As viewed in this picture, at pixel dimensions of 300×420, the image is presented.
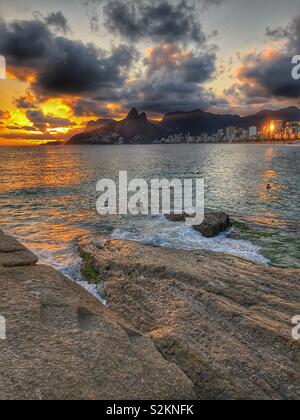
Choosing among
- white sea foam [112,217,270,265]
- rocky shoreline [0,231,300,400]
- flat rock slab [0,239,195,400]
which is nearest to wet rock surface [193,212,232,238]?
white sea foam [112,217,270,265]

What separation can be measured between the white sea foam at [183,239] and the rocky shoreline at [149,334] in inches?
193

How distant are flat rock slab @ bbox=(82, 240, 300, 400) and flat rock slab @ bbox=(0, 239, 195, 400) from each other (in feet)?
2.81

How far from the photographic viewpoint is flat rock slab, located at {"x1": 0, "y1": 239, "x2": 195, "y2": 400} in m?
5.89

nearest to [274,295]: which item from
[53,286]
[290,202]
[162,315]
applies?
[162,315]

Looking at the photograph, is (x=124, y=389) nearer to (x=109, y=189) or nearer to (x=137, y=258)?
(x=137, y=258)

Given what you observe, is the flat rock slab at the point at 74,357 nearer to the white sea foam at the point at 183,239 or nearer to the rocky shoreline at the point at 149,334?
the rocky shoreline at the point at 149,334

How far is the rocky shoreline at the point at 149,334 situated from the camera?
6.23 metres

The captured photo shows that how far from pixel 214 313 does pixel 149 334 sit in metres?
2.55

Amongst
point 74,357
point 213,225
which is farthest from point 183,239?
point 74,357

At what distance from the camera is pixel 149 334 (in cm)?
860

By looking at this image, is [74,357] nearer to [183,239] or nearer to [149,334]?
[149,334]

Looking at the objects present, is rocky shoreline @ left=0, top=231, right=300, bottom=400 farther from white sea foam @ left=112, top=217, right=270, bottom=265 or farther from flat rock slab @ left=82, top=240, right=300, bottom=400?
white sea foam @ left=112, top=217, right=270, bottom=265

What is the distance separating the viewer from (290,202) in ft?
115

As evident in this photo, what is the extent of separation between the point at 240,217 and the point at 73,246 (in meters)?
16.9
